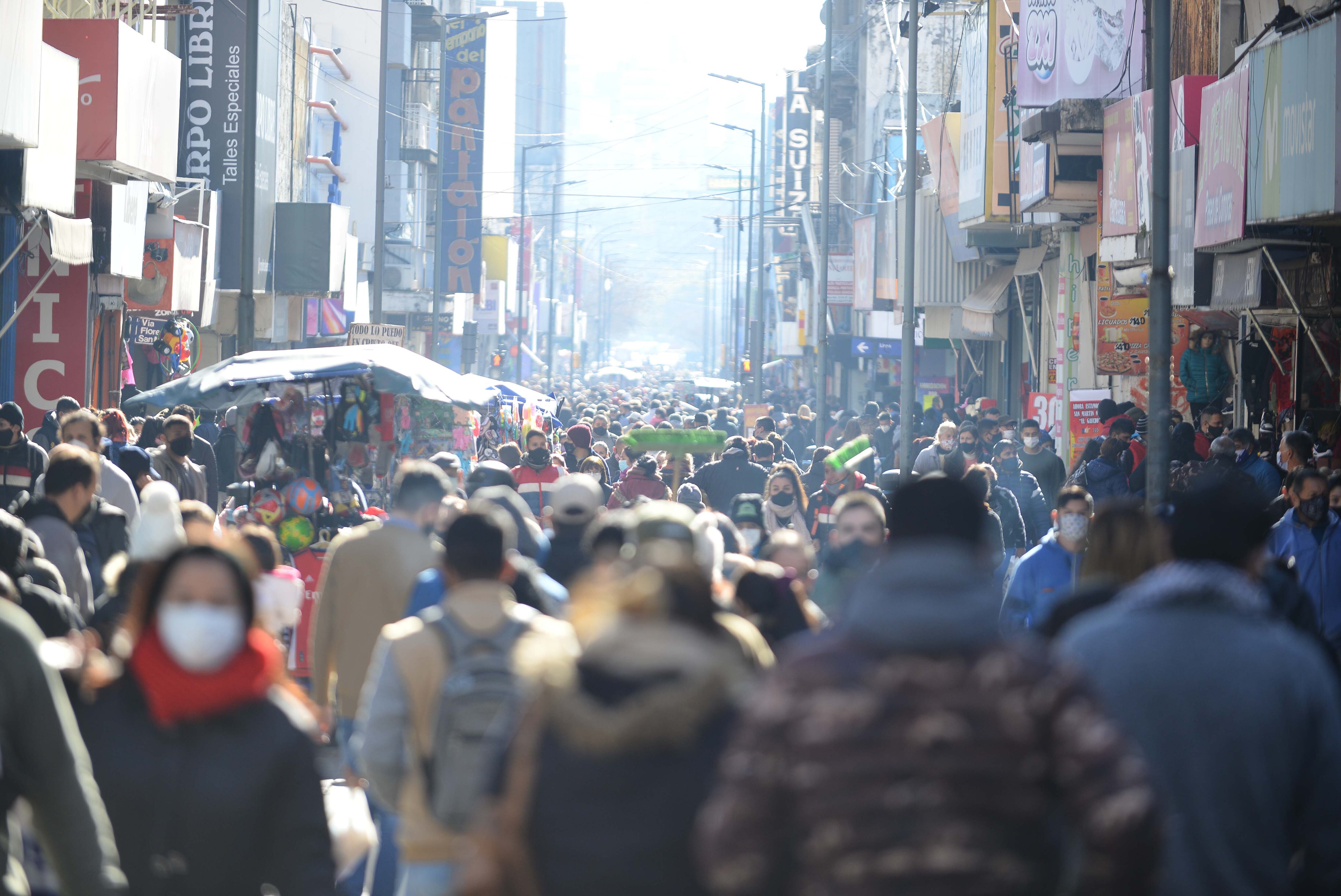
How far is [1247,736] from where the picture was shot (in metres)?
3.97

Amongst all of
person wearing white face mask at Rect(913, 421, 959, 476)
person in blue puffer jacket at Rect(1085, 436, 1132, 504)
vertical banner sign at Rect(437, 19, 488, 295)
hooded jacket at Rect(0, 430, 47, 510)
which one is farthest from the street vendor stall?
vertical banner sign at Rect(437, 19, 488, 295)

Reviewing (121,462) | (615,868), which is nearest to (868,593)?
(615,868)

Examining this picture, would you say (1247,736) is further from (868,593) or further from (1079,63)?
(1079,63)

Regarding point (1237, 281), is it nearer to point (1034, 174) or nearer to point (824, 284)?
point (1034, 174)

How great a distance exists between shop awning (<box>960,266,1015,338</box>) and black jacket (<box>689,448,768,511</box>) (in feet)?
60.1

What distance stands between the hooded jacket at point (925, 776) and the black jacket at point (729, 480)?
36.9 ft

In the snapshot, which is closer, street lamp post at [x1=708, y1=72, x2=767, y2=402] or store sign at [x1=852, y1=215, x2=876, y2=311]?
store sign at [x1=852, y1=215, x2=876, y2=311]

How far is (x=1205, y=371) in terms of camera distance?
63.2ft

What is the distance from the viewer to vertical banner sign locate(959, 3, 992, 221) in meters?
27.7

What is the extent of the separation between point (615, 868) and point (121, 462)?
8738mm

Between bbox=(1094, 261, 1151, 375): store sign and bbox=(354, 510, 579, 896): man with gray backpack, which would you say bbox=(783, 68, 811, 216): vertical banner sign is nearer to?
bbox=(1094, 261, 1151, 375): store sign

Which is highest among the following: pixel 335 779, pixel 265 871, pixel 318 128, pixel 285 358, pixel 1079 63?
pixel 318 128

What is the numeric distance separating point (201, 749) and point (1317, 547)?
7.25 metres

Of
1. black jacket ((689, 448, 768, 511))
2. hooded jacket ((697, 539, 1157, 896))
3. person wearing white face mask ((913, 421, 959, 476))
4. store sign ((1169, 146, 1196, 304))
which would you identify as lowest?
hooded jacket ((697, 539, 1157, 896))
